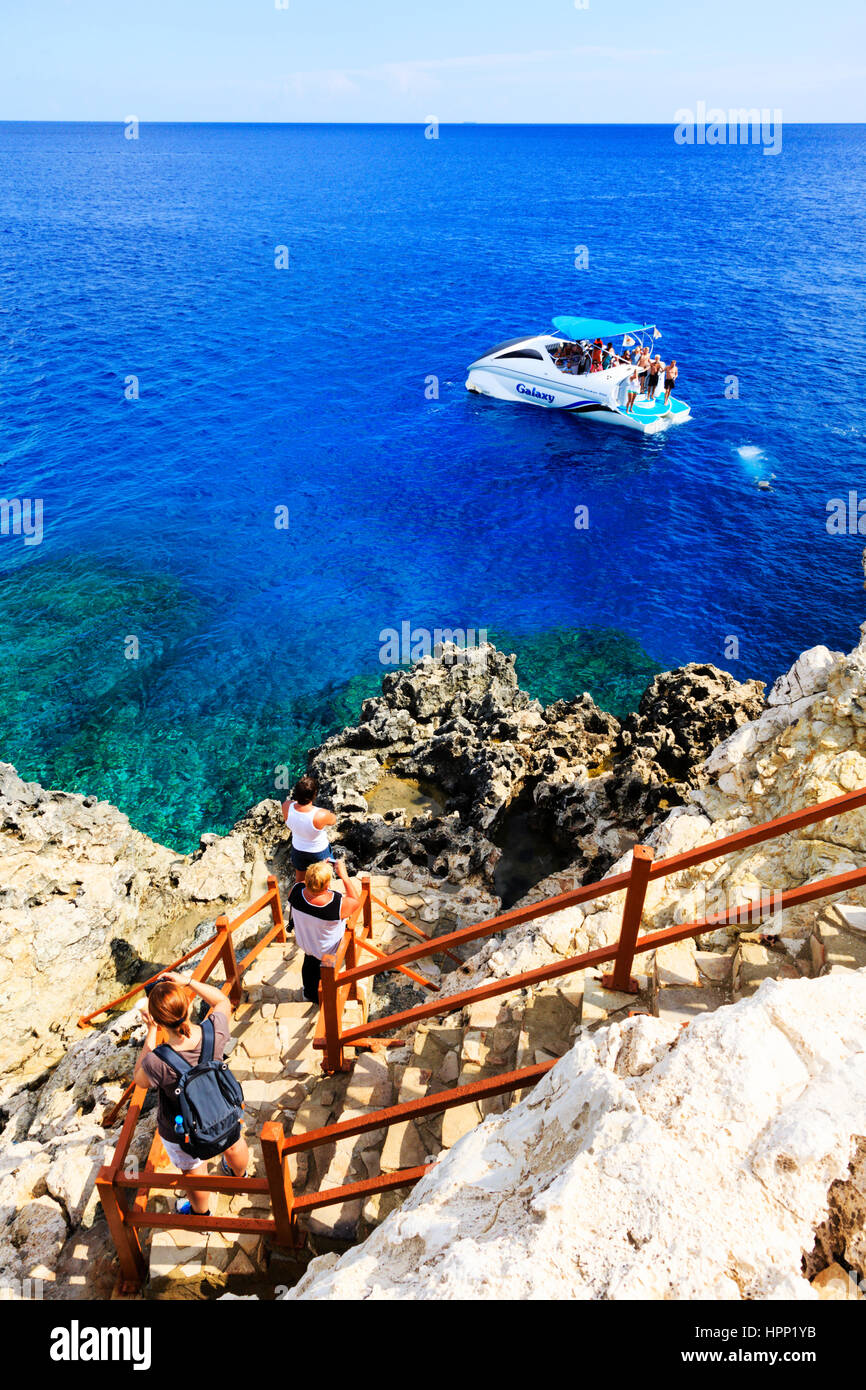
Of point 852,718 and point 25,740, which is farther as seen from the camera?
point 25,740

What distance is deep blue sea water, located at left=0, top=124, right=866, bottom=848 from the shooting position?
2094 centimetres

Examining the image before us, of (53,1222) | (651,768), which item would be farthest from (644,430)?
(53,1222)

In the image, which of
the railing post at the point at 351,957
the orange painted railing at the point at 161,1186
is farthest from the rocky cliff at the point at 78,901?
the orange painted railing at the point at 161,1186

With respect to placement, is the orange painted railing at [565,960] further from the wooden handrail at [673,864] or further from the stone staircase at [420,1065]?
the stone staircase at [420,1065]

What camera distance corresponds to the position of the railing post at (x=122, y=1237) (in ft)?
16.8

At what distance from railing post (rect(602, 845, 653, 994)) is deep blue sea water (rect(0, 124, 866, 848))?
490 inches

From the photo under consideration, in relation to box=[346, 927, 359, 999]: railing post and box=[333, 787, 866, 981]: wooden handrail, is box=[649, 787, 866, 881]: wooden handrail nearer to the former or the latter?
box=[333, 787, 866, 981]: wooden handrail

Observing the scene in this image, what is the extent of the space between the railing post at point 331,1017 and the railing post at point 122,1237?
183cm

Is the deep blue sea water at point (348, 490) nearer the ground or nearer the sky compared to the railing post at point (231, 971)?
nearer the sky

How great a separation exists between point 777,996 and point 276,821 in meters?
12.2

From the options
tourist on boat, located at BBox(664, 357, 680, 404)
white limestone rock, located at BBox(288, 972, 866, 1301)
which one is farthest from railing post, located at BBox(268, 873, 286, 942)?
tourist on boat, located at BBox(664, 357, 680, 404)

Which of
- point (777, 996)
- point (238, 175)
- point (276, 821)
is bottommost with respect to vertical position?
point (276, 821)

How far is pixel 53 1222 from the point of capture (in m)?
6.38
